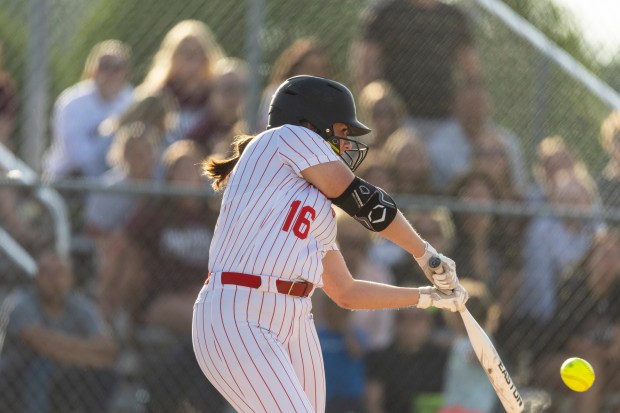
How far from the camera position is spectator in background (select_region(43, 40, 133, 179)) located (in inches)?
279

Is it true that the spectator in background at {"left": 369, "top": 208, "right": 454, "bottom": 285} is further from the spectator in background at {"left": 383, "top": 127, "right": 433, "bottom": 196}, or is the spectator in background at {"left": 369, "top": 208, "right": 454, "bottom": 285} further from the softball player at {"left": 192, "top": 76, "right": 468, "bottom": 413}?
the softball player at {"left": 192, "top": 76, "right": 468, "bottom": 413}

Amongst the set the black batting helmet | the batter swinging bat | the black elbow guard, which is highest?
the black batting helmet

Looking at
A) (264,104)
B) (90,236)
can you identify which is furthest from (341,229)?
(90,236)

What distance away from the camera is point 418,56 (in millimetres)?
7324

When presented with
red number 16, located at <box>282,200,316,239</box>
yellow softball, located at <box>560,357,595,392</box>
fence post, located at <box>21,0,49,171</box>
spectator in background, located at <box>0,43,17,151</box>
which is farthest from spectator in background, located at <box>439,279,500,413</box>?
red number 16, located at <box>282,200,316,239</box>

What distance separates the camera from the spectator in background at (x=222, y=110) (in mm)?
7059

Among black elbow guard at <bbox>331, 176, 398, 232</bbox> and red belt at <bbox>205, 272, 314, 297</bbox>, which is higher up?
black elbow guard at <bbox>331, 176, 398, 232</bbox>

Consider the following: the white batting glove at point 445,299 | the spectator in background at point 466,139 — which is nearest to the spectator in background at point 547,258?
the spectator in background at point 466,139

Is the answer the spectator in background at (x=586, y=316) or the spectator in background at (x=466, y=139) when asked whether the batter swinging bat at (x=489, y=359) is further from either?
the spectator in background at (x=466, y=139)

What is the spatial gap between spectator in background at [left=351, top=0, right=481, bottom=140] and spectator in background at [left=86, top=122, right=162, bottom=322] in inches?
55.0

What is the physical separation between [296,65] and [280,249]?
10.0 ft

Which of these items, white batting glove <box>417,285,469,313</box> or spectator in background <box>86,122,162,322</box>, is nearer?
white batting glove <box>417,285,469,313</box>

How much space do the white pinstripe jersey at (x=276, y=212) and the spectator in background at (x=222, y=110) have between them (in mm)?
2914

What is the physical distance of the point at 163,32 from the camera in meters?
7.07
